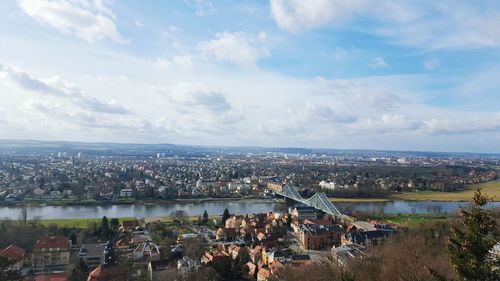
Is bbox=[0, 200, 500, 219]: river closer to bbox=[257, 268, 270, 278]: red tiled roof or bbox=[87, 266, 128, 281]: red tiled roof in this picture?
bbox=[87, 266, 128, 281]: red tiled roof

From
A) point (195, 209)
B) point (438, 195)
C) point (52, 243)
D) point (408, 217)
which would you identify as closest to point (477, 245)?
point (52, 243)

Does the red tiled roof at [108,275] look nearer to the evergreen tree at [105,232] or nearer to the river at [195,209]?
the evergreen tree at [105,232]

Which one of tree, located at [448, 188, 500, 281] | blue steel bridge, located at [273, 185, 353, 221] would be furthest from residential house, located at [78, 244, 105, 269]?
blue steel bridge, located at [273, 185, 353, 221]

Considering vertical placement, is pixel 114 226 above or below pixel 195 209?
above

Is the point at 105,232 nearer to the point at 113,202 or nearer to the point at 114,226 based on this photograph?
the point at 114,226

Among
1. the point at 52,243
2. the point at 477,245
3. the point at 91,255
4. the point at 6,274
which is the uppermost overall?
the point at 477,245

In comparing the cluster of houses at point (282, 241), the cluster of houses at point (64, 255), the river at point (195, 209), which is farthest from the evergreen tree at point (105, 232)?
the river at point (195, 209)

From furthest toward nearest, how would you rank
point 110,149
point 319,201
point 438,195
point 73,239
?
point 110,149 < point 438,195 < point 319,201 < point 73,239
